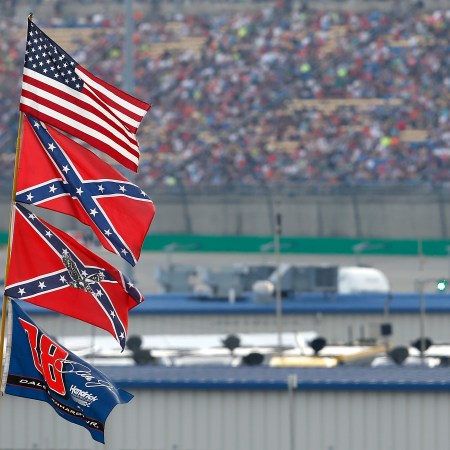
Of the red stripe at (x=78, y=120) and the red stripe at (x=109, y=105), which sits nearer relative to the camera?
the red stripe at (x=78, y=120)

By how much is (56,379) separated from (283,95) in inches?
2036

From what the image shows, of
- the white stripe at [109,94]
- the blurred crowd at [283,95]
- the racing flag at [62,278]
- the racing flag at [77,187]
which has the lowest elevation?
the racing flag at [62,278]

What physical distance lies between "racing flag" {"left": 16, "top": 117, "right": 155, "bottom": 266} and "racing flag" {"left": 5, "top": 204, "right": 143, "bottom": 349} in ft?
0.73

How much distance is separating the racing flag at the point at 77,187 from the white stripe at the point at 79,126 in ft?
0.41

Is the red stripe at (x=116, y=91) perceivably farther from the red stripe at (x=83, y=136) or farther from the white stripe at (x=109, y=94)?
the red stripe at (x=83, y=136)

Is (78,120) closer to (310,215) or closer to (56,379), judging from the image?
(56,379)

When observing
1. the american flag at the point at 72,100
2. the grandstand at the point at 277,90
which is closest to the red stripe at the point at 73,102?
the american flag at the point at 72,100

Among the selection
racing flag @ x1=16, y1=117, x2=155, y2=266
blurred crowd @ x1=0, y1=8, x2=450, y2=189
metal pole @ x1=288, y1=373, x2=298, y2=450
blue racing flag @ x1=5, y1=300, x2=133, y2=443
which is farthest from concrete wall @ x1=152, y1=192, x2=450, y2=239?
blue racing flag @ x1=5, y1=300, x2=133, y2=443

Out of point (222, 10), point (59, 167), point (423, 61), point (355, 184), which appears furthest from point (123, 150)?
point (222, 10)

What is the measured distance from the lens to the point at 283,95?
216 feet

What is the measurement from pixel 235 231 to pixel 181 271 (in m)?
18.8

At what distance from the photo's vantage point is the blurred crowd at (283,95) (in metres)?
61.3

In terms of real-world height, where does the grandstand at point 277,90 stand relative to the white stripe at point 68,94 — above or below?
above

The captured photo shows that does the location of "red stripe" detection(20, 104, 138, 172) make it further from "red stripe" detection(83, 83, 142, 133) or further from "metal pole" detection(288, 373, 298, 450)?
"metal pole" detection(288, 373, 298, 450)
